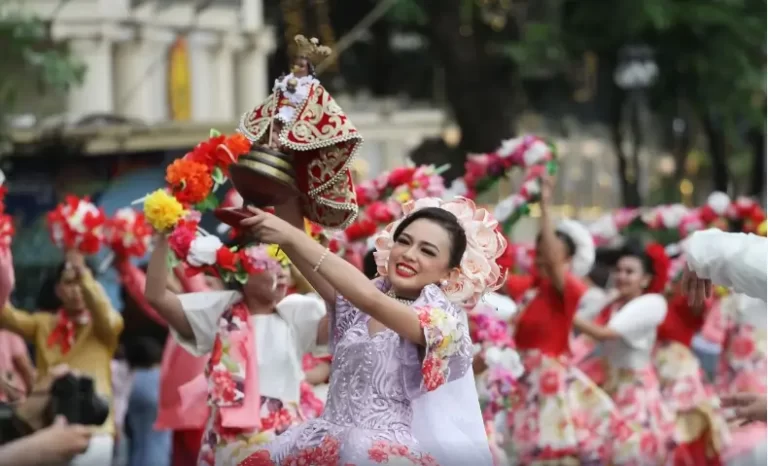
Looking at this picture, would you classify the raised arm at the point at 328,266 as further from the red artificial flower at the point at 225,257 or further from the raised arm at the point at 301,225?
the red artificial flower at the point at 225,257

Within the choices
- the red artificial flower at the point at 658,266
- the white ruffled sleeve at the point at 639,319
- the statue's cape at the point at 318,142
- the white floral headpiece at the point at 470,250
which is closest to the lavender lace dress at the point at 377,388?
the white floral headpiece at the point at 470,250

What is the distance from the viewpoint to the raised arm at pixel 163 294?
7.60 m

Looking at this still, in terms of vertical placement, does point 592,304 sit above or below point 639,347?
above

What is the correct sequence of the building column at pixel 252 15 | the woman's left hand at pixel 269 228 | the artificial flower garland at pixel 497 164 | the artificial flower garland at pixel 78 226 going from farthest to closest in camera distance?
the building column at pixel 252 15
the artificial flower garland at pixel 497 164
the artificial flower garland at pixel 78 226
the woman's left hand at pixel 269 228

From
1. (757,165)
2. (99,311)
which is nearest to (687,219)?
(99,311)

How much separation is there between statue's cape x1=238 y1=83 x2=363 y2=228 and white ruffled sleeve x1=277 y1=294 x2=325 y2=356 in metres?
1.75

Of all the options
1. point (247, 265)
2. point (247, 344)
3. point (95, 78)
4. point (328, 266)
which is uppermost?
point (95, 78)

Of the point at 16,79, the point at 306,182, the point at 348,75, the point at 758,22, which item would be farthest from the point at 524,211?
the point at 348,75

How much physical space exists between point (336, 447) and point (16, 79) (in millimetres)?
10613

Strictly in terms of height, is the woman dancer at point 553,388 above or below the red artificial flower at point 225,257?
below

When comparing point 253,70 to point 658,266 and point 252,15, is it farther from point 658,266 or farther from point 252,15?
point 658,266

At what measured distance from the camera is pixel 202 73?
25094 millimetres

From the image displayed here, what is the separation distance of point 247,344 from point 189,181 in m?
0.97

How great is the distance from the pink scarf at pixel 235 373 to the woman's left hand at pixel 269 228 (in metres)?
2.19
